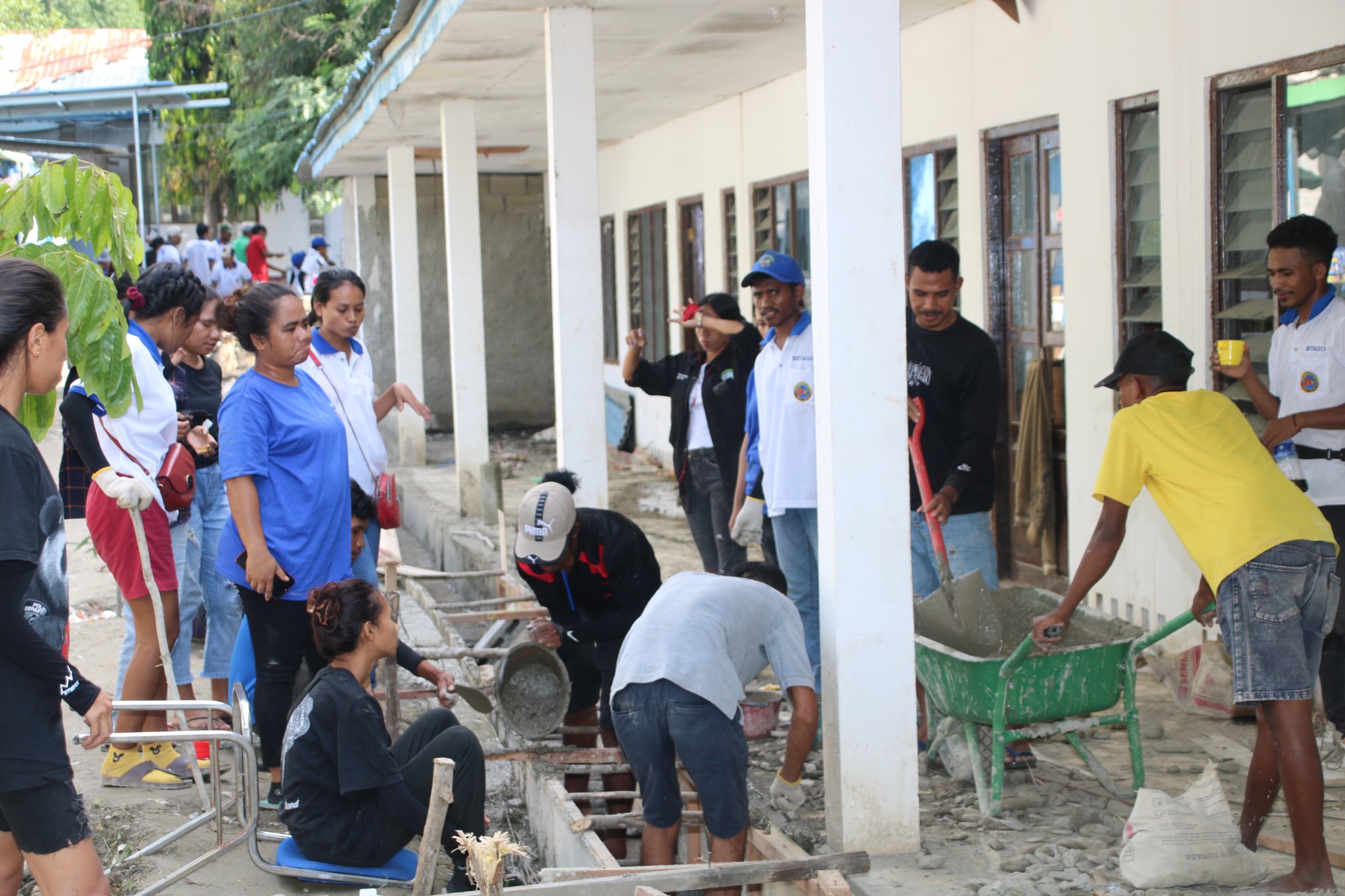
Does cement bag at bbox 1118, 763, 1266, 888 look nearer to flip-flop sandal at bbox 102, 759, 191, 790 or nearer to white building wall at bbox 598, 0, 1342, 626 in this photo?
white building wall at bbox 598, 0, 1342, 626

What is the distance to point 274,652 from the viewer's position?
14.5 feet

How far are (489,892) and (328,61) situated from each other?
75.0ft

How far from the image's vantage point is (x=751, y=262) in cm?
1062

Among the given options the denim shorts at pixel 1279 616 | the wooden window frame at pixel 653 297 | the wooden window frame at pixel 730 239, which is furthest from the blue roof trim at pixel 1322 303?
the wooden window frame at pixel 653 297

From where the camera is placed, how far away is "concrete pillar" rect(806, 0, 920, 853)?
358 centimetres

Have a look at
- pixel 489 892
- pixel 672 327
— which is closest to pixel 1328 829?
pixel 489 892

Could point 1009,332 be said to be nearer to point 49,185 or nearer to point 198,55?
point 49,185

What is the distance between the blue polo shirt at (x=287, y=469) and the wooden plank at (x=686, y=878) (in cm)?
165

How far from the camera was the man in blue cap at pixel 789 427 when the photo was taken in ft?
15.9

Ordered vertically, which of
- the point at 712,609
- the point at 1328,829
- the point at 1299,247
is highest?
the point at 1299,247

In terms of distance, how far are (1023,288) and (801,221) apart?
9.98ft

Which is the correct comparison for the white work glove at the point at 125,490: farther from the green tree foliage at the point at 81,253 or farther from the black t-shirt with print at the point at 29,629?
the black t-shirt with print at the point at 29,629

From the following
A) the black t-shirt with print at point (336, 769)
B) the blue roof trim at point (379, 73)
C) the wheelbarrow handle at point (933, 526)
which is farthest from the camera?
the blue roof trim at point (379, 73)

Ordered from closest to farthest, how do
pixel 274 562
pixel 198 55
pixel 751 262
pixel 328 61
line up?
pixel 274 562, pixel 751 262, pixel 328 61, pixel 198 55
